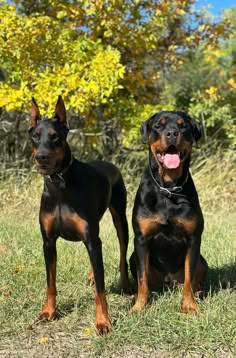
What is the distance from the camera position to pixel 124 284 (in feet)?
16.3

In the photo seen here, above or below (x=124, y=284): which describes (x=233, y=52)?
above

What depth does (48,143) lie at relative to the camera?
12.5 feet

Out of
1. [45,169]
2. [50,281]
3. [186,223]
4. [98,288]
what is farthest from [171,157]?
[50,281]

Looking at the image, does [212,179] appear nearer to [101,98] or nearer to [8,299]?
[101,98]

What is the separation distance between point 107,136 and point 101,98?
7.54ft

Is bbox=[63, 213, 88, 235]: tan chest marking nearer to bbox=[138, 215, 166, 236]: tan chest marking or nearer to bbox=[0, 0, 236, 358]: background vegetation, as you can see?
bbox=[138, 215, 166, 236]: tan chest marking

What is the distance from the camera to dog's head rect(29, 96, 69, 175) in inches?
148

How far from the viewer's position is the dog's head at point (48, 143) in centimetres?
376

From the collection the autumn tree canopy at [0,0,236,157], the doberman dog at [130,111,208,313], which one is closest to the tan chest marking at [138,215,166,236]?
A: the doberman dog at [130,111,208,313]

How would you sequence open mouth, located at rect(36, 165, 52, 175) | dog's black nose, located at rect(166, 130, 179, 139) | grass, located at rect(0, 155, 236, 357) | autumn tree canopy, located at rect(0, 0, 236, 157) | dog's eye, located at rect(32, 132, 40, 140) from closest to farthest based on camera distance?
grass, located at rect(0, 155, 236, 357), open mouth, located at rect(36, 165, 52, 175), dog's eye, located at rect(32, 132, 40, 140), dog's black nose, located at rect(166, 130, 179, 139), autumn tree canopy, located at rect(0, 0, 236, 157)

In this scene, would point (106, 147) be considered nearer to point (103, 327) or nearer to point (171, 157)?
point (171, 157)

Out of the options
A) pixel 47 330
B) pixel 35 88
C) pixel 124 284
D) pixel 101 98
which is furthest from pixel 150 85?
pixel 47 330

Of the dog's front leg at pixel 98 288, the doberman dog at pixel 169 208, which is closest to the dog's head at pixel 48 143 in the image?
the dog's front leg at pixel 98 288

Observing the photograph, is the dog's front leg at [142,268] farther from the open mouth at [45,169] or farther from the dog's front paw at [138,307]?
the open mouth at [45,169]
